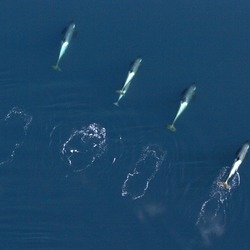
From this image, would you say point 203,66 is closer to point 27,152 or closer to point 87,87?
point 87,87

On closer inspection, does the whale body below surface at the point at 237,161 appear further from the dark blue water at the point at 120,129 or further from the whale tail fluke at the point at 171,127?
the whale tail fluke at the point at 171,127

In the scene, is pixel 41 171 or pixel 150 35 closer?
pixel 41 171

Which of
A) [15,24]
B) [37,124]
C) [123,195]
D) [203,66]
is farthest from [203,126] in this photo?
[15,24]

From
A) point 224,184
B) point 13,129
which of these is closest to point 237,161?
point 224,184

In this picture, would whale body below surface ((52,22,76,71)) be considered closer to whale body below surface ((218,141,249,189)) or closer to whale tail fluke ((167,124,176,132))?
whale tail fluke ((167,124,176,132))

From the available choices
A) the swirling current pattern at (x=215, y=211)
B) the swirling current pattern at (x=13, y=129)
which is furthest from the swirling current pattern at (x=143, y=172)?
the swirling current pattern at (x=13, y=129)

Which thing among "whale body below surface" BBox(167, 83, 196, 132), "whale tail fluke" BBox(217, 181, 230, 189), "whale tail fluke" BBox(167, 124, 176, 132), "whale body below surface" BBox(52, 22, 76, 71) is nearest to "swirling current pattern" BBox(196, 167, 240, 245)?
"whale tail fluke" BBox(217, 181, 230, 189)

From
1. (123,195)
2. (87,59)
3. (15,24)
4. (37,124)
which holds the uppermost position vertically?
(15,24)
